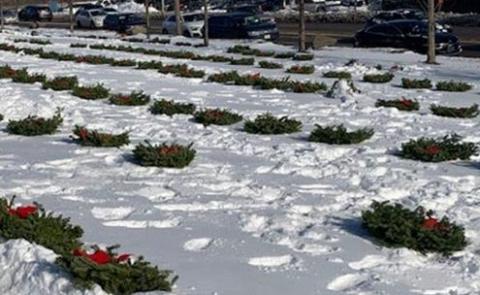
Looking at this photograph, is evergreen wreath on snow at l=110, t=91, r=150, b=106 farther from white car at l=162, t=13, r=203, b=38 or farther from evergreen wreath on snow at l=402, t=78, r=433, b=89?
white car at l=162, t=13, r=203, b=38

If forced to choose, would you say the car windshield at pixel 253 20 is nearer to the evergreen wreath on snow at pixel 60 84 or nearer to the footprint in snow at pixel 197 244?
the evergreen wreath on snow at pixel 60 84

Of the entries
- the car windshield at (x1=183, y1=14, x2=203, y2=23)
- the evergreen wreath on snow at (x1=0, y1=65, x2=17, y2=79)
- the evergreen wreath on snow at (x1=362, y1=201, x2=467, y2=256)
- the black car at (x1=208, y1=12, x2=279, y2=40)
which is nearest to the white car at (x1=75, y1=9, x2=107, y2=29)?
the car windshield at (x1=183, y1=14, x2=203, y2=23)

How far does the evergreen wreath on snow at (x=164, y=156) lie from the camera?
28.5ft

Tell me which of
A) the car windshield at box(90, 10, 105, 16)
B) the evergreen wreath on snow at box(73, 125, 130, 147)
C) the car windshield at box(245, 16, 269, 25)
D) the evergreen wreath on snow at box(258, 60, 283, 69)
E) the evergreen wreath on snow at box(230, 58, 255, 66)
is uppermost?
the evergreen wreath on snow at box(73, 125, 130, 147)

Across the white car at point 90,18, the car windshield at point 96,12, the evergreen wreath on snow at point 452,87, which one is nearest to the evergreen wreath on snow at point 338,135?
the evergreen wreath on snow at point 452,87

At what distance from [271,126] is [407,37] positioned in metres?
22.0

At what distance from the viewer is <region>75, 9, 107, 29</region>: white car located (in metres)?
53.7

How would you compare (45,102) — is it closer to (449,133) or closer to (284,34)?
(449,133)

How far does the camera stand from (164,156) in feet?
28.6

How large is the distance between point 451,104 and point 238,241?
7912 mm

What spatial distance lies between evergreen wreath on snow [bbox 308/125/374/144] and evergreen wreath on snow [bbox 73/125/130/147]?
7.14 feet

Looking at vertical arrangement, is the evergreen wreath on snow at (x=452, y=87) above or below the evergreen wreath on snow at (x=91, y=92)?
below

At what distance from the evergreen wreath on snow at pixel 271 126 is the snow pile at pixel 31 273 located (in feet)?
17.8

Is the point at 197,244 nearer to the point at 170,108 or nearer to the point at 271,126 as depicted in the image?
the point at 271,126
